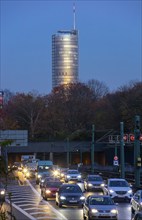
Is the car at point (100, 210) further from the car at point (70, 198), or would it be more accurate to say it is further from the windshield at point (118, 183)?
the windshield at point (118, 183)

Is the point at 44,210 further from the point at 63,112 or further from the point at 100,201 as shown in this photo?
the point at 63,112

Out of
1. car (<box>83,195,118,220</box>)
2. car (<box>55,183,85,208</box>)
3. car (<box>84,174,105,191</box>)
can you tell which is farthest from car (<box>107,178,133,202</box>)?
car (<box>83,195,118,220</box>)

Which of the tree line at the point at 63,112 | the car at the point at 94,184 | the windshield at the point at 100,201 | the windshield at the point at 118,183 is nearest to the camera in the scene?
the windshield at the point at 100,201

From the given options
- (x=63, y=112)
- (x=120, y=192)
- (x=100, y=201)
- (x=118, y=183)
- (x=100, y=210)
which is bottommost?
(x=100, y=210)

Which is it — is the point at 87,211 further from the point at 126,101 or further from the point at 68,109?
the point at 68,109

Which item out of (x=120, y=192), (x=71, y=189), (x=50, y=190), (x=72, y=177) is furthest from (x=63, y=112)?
(x=71, y=189)

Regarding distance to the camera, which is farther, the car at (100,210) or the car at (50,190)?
the car at (50,190)

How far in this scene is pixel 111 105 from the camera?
12644cm

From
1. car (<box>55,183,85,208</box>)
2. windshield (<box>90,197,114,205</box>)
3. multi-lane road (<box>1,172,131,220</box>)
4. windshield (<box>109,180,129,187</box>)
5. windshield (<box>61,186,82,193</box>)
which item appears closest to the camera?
windshield (<box>90,197,114,205</box>)

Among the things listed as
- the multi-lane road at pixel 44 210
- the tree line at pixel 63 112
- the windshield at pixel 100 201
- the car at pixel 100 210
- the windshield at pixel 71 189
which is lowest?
the multi-lane road at pixel 44 210

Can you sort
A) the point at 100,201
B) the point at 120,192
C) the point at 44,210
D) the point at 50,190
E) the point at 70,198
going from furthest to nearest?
the point at 50,190
the point at 120,192
the point at 70,198
the point at 44,210
the point at 100,201

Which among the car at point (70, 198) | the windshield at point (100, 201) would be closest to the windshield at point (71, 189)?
the car at point (70, 198)

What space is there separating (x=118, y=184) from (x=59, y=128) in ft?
314

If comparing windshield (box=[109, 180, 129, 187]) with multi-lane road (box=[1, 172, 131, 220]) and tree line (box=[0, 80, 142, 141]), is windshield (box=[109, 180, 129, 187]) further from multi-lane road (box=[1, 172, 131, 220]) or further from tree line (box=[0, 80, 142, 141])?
tree line (box=[0, 80, 142, 141])
